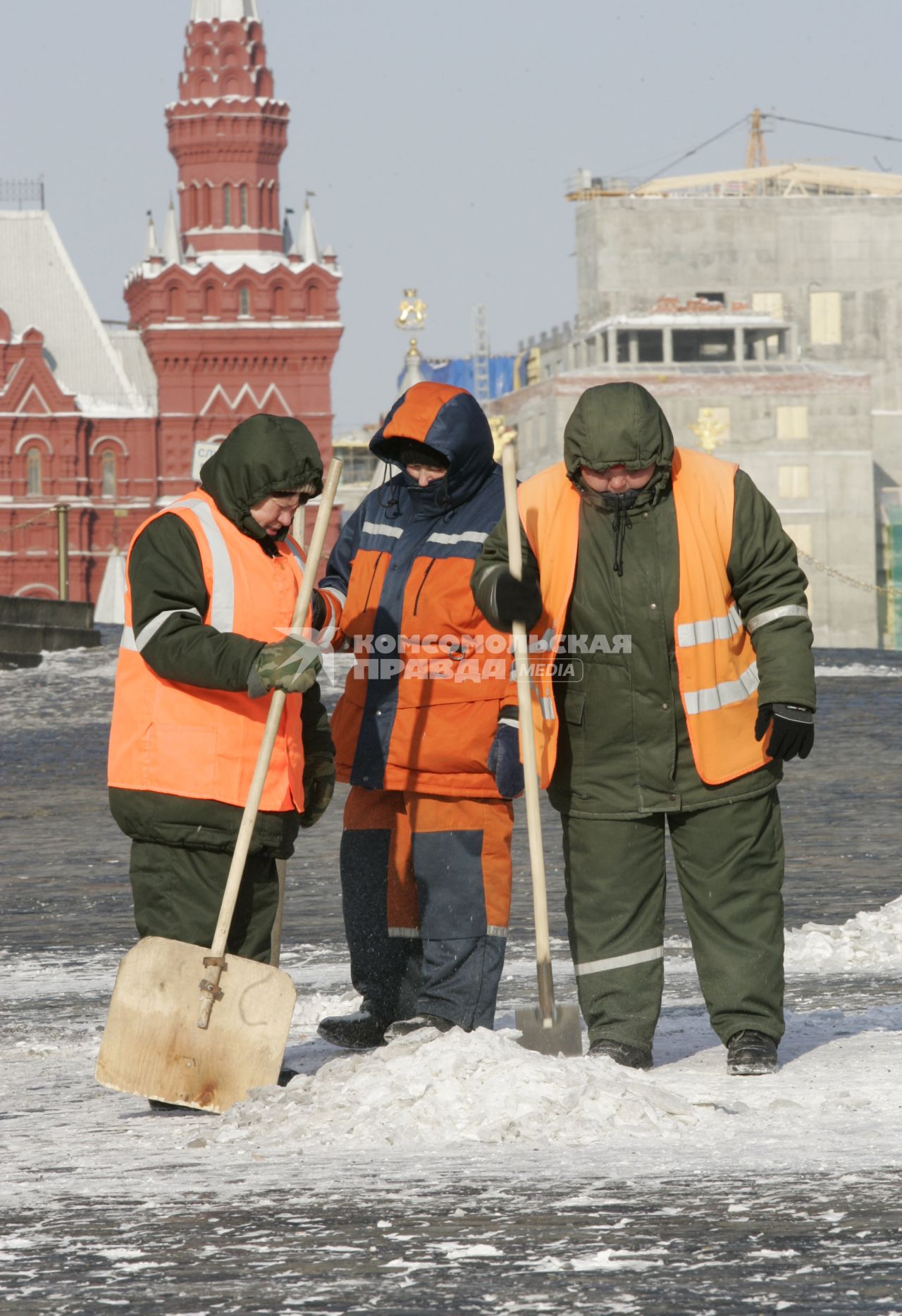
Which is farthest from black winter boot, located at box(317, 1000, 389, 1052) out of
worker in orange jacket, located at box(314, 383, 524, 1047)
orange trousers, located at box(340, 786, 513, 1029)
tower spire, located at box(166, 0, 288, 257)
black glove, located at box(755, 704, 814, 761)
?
tower spire, located at box(166, 0, 288, 257)

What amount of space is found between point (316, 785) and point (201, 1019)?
66 centimetres

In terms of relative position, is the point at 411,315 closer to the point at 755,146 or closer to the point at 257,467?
the point at 257,467

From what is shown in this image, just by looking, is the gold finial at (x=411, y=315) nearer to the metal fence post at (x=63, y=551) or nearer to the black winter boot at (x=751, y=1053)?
the metal fence post at (x=63, y=551)

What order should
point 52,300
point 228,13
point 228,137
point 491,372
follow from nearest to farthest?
point 52,300
point 228,137
point 228,13
point 491,372

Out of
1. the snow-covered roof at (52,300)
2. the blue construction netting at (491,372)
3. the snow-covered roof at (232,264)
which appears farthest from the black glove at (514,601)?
the blue construction netting at (491,372)

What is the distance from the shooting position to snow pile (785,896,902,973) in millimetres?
6672

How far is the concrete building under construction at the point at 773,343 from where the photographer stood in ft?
227

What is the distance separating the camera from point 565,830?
5.08 metres

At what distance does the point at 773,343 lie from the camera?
73625 millimetres

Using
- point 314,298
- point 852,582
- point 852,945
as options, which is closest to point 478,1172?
point 852,945

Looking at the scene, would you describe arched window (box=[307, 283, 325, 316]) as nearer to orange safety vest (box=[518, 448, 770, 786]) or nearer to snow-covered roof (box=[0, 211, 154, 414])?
snow-covered roof (box=[0, 211, 154, 414])

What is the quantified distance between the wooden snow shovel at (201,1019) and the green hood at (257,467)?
1.45 ft

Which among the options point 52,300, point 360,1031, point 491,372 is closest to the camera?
point 360,1031

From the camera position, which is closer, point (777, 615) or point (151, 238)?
point (777, 615)
